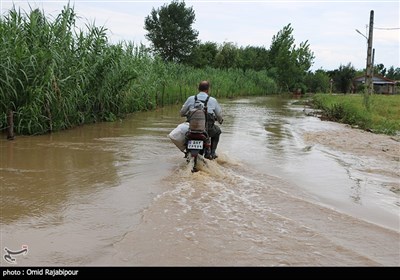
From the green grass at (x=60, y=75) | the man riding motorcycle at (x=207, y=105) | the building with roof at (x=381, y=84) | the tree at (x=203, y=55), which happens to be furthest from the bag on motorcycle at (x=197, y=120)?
the building with roof at (x=381, y=84)

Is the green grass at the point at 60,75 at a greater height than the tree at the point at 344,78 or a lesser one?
lesser

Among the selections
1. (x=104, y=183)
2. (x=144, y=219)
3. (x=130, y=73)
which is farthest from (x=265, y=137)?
(x=144, y=219)

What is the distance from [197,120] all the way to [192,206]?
1.93 metres

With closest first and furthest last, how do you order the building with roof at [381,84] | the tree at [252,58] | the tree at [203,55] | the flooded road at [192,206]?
the flooded road at [192,206], the tree at [203,55], the tree at [252,58], the building with roof at [381,84]

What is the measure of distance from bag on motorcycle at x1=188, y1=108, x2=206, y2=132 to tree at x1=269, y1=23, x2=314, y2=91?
158ft

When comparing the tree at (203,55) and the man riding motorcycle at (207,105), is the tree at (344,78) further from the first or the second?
the man riding motorcycle at (207,105)

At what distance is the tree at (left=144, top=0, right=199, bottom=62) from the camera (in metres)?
53.6

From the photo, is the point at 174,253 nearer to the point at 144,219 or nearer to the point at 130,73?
the point at 144,219

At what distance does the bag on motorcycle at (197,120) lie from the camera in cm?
685

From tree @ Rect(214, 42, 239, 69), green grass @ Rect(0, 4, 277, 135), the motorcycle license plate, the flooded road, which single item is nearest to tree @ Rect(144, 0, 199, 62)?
tree @ Rect(214, 42, 239, 69)

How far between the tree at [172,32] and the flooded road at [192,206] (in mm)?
45496

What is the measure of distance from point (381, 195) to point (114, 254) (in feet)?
14.5

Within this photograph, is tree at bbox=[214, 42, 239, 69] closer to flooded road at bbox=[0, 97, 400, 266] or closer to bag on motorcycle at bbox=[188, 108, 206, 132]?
flooded road at bbox=[0, 97, 400, 266]

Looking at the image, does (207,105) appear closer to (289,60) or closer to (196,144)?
(196,144)
